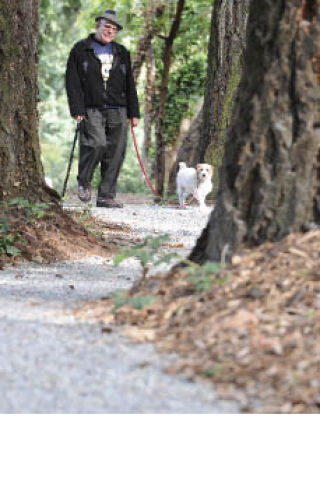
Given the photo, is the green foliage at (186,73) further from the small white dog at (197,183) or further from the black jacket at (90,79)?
the black jacket at (90,79)

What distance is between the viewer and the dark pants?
12031mm

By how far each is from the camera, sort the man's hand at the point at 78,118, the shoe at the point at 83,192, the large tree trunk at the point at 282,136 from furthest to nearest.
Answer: the shoe at the point at 83,192
the man's hand at the point at 78,118
the large tree trunk at the point at 282,136

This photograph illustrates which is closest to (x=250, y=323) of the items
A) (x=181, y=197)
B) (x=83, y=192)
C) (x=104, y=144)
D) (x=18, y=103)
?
(x=18, y=103)

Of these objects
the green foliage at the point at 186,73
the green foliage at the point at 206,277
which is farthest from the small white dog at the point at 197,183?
the green foliage at the point at 186,73

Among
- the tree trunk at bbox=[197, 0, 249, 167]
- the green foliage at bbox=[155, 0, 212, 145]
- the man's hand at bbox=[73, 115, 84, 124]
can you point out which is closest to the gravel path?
the man's hand at bbox=[73, 115, 84, 124]

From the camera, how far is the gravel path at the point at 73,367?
375 cm

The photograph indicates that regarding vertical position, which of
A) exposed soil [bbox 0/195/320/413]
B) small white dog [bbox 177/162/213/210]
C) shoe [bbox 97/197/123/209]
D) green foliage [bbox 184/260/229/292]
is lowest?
exposed soil [bbox 0/195/320/413]

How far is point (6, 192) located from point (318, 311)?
4409 mm

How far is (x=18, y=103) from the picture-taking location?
27.6 feet

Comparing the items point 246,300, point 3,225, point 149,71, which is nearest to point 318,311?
point 246,300

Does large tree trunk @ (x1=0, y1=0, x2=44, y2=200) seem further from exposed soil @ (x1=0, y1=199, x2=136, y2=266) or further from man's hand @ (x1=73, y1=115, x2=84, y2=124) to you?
man's hand @ (x1=73, y1=115, x2=84, y2=124)

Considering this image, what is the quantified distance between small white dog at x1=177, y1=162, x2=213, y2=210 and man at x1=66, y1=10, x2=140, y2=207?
→ 4.05 ft

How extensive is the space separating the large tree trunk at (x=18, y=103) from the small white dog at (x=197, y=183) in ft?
15.3

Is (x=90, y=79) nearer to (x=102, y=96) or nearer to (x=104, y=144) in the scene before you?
(x=102, y=96)
